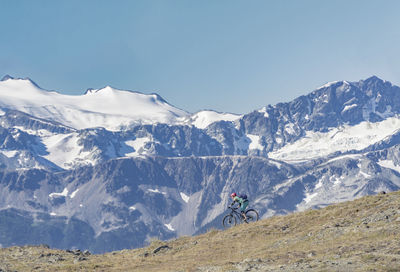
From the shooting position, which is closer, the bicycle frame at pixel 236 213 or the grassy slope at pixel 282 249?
the grassy slope at pixel 282 249

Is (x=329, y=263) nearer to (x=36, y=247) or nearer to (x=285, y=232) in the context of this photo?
(x=285, y=232)

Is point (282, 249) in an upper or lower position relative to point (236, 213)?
lower

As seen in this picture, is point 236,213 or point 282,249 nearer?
point 282,249

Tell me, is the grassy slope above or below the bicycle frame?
below

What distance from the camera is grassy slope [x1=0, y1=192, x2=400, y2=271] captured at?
114 ft

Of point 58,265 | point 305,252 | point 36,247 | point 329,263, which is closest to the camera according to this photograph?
point 329,263

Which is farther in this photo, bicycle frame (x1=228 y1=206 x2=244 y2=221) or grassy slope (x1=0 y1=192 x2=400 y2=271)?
bicycle frame (x1=228 y1=206 x2=244 y2=221)

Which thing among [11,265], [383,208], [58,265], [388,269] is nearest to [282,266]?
[388,269]

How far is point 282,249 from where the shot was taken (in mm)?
41719

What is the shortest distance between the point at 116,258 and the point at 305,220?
50.7 ft

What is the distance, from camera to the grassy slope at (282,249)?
114 feet

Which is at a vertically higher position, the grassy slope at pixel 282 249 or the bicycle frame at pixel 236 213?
the bicycle frame at pixel 236 213

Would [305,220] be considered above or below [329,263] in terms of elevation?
above

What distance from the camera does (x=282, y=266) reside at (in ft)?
114
